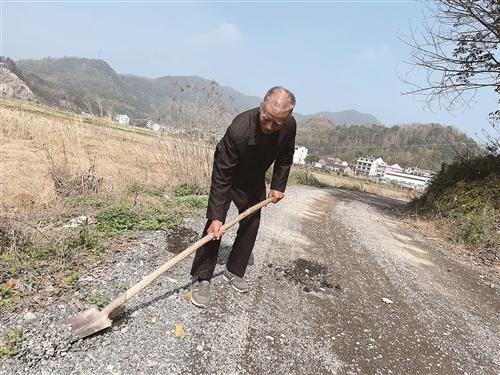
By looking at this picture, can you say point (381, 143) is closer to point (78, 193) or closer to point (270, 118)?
point (78, 193)

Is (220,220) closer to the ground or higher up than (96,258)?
higher up

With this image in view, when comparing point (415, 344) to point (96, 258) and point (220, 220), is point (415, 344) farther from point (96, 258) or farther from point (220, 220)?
point (96, 258)

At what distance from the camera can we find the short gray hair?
2.93m

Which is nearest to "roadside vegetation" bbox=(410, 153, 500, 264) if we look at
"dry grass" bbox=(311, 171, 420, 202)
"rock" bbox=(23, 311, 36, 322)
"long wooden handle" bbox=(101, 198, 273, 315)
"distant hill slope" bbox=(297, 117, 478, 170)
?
"long wooden handle" bbox=(101, 198, 273, 315)

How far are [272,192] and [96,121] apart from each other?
5.74 meters

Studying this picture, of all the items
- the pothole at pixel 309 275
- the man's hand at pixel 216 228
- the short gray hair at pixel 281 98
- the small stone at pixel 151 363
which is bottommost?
the small stone at pixel 151 363

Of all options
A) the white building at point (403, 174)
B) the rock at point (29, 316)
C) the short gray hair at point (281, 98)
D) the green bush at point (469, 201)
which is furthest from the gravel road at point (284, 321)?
the white building at point (403, 174)

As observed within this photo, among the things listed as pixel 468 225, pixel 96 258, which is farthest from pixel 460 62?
pixel 96 258

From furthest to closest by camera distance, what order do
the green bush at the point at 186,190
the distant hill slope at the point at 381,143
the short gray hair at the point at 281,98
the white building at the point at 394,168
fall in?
the distant hill slope at the point at 381,143 < the white building at the point at 394,168 < the green bush at the point at 186,190 < the short gray hair at the point at 281,98

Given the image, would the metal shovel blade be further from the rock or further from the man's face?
the man's face

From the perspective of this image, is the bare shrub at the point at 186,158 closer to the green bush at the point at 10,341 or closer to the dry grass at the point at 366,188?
the green bush at the point at 10,341

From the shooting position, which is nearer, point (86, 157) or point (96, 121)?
point (86, 157)

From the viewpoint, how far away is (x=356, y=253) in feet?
19.1

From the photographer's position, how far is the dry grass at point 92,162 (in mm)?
6520
